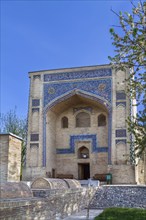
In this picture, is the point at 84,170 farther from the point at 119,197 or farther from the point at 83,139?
the point at 119,197

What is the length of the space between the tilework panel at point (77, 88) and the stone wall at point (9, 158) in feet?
24.7

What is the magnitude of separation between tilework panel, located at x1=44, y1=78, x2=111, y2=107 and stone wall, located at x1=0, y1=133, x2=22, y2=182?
7536mm

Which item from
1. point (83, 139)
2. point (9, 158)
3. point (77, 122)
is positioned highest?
point (77, 122)

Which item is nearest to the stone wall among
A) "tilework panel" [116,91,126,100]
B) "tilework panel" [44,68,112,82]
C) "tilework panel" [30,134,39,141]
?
"tilework panel" [30,134,39,141]

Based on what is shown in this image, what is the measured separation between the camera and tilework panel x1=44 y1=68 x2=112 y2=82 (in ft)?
53.3

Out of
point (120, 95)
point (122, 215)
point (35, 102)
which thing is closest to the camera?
point (122, 215)

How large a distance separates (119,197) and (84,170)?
7.26 m

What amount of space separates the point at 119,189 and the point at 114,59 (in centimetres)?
599

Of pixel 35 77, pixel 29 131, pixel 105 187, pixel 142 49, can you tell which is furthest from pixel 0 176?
pixel 35 77

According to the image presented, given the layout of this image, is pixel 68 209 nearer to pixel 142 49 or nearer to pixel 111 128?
pixel 142 49

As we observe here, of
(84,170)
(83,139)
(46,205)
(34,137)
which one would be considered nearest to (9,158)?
(46,205)

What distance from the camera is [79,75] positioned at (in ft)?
54.4

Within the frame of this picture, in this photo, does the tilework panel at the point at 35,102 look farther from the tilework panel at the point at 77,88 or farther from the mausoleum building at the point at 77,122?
the tilework panel at the point at 77,88

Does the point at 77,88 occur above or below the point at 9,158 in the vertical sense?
above
